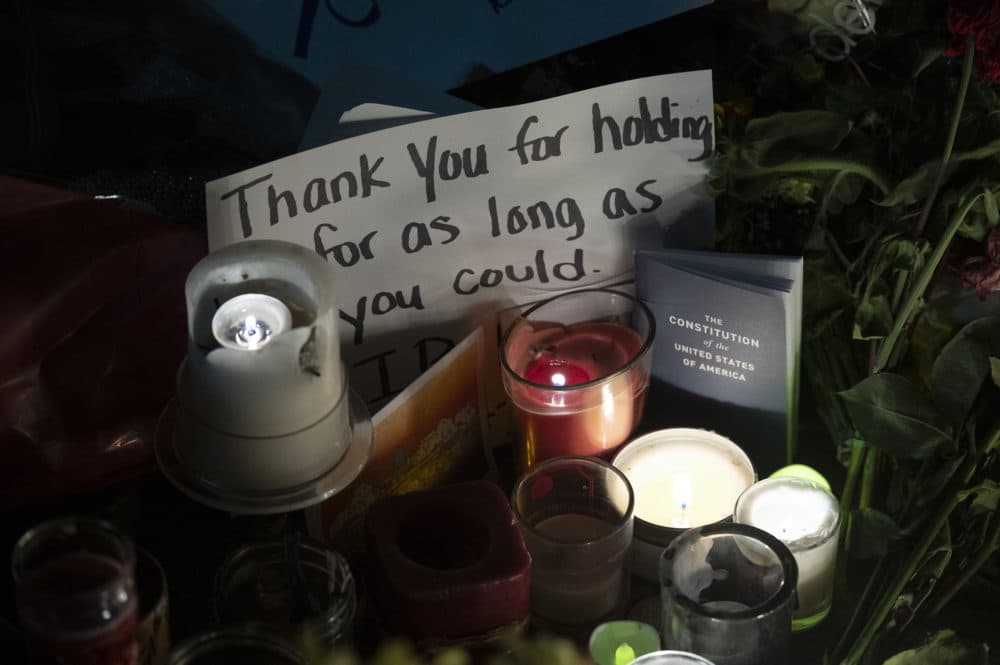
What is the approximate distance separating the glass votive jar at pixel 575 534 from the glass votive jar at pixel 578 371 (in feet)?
0.13

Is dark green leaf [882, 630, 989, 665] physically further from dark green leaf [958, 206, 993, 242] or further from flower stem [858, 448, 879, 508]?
dark green leaf [958, 206, 993, 242]

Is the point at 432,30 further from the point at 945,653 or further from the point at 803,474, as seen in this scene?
the point at 945,653

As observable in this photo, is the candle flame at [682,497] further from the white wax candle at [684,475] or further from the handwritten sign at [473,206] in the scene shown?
the handwritten sign at [473,206]

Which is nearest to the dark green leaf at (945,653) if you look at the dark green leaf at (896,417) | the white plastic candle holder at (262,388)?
the dark green leaf at (896,417)

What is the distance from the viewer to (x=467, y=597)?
0.66 metres

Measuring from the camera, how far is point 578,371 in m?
0.83

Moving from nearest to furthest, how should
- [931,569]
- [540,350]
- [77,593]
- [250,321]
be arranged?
1. [77,593]
2. [250,321]
3. [931,569]
4. [540,350]

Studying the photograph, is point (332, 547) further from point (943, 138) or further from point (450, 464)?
point (943, 138)

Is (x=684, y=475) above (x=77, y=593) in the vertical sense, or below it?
below

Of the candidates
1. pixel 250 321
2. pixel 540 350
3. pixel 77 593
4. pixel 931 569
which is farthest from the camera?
pixel 540 350

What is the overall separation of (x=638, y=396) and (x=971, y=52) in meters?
0.31

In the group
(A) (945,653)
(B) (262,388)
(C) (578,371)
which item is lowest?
(A) (945,653)

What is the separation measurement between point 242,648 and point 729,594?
0.30 metres

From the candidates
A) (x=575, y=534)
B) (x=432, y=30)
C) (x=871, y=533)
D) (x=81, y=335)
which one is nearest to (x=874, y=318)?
(x=871, y=533)
